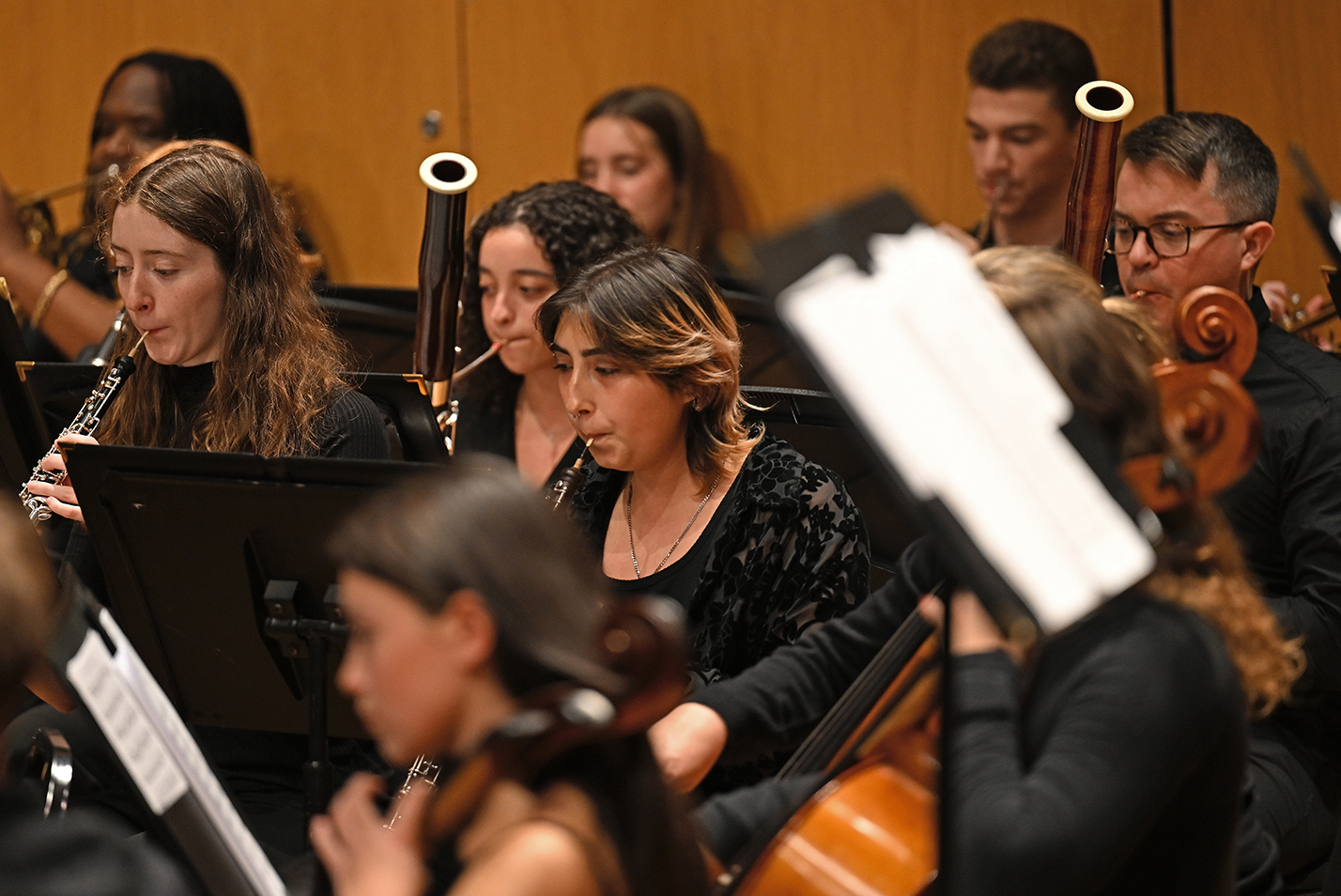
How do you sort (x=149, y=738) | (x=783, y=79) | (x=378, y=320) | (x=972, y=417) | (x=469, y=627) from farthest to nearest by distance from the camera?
1. (x=783, y=79)
2. (x=378, y=320)
3. (x=149, y=738)
4. (x=469, y=627)
5. (x=972, y=417)

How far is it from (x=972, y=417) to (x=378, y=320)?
2.05 m

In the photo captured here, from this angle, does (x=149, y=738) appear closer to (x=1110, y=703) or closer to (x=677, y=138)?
(x=1110, y=703)

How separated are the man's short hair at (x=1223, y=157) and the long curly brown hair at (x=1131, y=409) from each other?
3.84 ft

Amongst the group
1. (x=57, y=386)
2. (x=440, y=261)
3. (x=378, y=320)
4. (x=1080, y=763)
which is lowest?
(x=378, y=320)

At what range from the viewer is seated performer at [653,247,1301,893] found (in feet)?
3.23

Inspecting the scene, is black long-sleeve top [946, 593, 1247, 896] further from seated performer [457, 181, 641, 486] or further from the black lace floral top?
seated performer [457, 181, 641, 486]

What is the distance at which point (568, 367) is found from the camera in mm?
1977

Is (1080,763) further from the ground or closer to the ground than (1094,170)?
closer to the ground

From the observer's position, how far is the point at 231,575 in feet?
5.52

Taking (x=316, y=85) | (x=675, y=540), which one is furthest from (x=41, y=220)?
(x=675, y=540)

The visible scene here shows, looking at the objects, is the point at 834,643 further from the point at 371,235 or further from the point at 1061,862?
the point at 371,235

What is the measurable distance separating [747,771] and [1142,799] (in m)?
0.83

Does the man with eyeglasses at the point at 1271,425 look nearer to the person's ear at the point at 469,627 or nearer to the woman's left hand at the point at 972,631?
the woman's left hand at the point at 972,631

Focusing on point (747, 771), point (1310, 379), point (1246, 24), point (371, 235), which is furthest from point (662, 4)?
point (747, 771)
